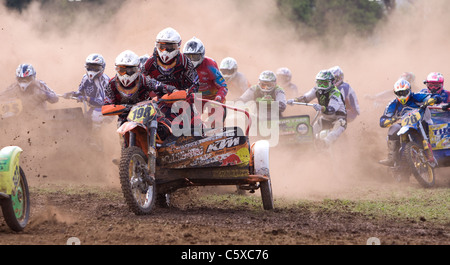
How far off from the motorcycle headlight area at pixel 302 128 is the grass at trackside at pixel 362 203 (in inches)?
93.1

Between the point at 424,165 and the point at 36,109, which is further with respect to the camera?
the point at 36,109

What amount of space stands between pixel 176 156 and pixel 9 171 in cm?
258

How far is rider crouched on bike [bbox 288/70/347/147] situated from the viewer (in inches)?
632

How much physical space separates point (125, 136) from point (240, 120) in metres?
5.61


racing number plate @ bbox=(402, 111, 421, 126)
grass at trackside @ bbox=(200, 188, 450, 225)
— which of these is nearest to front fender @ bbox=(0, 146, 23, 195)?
grass at trackside @ bbox=(200, 188, 450, 225)

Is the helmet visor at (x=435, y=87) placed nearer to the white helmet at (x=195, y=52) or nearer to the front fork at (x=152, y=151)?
the white helmet at (x=195, y=52)

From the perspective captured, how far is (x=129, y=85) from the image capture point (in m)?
9.70

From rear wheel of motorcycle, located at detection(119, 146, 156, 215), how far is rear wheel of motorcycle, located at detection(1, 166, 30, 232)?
1.10 metres

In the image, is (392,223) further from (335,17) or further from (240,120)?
(335,17)

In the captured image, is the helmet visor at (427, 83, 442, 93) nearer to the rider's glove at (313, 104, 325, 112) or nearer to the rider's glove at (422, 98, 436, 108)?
the rider's glove at (422, 98, 436, 108)

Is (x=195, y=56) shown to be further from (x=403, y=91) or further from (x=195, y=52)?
(x=403, y=91)

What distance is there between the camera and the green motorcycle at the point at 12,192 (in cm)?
760

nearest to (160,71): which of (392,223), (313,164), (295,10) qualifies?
(392,223)
